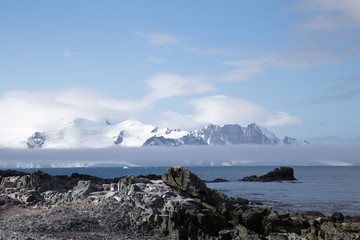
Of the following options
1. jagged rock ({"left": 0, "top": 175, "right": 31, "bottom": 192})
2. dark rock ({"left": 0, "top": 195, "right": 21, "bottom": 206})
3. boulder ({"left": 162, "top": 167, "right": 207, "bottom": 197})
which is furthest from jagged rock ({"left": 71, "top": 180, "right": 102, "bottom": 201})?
jagged rock ({"left": 0, "top": 175, "right": 31, "bottom": 192})

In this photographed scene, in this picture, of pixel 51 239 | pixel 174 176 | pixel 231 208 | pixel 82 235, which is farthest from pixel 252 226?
pixel 51 239

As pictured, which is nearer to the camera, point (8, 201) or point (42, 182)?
point (8, 201)

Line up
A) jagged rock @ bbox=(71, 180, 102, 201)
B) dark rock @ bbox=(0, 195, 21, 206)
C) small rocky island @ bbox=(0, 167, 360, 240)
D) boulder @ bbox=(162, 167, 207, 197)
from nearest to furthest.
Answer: small rocky island @ bbox=(0, 167, 360, 240) → jagged rock @ bbox=(71, 180, 102, 201) → boulder @ bbox=(162, 167, 207, 197) → dark rock @ bbox=(0, 195, 21, 206)

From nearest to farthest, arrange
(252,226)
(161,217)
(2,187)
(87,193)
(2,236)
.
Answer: (2,236) → (161,217) → (252,226) → (87,193) → (2,187)

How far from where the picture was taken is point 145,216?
1172 inches

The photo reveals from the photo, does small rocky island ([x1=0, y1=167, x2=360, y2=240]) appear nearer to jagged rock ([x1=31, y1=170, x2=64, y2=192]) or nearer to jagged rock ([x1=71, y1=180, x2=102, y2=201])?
jagged rock ([x1=71, y1=180, x2=102, y2=201])

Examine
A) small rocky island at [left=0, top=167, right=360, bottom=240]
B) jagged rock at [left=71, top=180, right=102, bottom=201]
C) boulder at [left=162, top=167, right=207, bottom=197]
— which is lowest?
small rocky island at [left=0, top=167, right=360, bottom=240]

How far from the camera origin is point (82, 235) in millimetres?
27016

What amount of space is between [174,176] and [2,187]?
1832cm

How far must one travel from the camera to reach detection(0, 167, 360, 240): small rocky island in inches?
1104

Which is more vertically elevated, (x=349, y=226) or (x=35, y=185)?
(x=35, y=185)

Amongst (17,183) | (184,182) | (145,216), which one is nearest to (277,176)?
(184,182)

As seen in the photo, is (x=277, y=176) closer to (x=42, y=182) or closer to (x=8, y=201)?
(x=42, y=182)

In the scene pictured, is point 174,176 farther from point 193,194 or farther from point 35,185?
point 35,185
